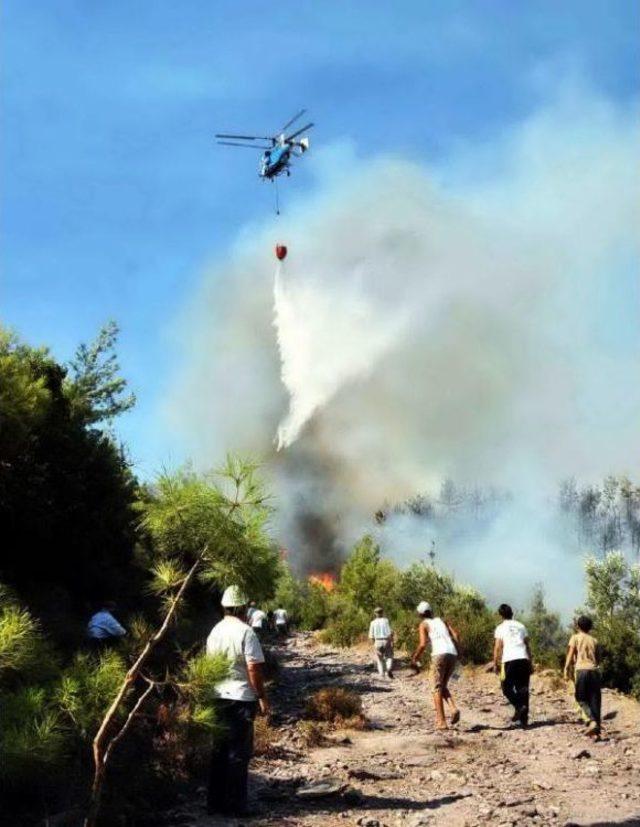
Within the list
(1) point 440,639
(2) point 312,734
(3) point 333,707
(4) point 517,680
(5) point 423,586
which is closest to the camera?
(2) point 312,734

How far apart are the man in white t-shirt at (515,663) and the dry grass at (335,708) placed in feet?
7.56

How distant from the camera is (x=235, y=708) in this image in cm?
788

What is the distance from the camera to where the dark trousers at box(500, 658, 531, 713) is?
42.2 feet

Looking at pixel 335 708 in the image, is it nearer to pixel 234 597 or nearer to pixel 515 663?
pixel 515 663

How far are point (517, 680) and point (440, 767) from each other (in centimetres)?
322

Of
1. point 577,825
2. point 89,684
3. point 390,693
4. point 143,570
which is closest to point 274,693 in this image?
point 390,693

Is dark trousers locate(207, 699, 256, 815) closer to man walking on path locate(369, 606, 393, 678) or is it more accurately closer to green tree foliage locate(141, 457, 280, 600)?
green tree foliage locate(141, 457, 280, 600)

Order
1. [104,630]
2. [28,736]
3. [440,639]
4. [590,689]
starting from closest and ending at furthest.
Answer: [28,736] → [104,630] → [590,689] → [440,639]

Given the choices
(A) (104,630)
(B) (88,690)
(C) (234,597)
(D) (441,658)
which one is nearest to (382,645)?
(D) (441,658)

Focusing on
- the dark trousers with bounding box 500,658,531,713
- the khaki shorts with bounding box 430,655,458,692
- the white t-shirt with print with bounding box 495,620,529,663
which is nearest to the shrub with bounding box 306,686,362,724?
the khaki shorts with bounding box 430,655,458,692

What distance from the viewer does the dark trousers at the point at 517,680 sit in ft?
42.2

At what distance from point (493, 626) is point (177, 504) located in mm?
17900

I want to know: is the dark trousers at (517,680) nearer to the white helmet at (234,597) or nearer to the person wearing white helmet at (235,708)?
the person wearing white helmet at (235,708)

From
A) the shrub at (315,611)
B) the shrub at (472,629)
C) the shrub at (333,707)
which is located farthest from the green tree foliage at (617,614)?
the shrub at (315,611)
